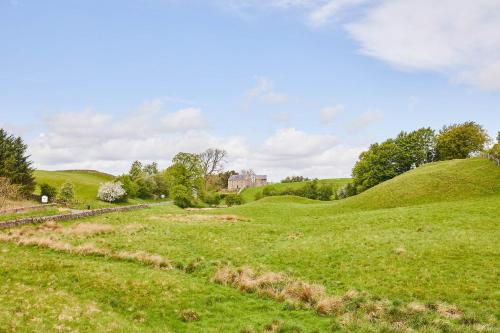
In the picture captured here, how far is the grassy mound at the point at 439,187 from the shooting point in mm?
51844

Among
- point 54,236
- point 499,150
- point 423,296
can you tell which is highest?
point 499,150

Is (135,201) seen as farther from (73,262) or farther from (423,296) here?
(423,296)

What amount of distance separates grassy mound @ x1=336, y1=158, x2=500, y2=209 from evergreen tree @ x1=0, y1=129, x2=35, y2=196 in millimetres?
61714

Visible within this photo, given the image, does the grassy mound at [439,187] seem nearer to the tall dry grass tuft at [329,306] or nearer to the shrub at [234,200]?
the tall dry grass tuft at [329,306]

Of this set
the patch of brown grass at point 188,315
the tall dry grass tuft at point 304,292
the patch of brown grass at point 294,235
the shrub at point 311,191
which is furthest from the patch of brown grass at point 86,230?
the shrub at point 311,191

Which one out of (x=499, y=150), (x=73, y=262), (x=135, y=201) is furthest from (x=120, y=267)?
(x=135, y=201)

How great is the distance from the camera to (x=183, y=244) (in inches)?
1254

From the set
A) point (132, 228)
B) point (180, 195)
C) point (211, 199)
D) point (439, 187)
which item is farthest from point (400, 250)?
point (211, 199)

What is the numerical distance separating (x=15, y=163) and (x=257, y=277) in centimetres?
7252

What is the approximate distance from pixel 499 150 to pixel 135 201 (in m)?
85.2

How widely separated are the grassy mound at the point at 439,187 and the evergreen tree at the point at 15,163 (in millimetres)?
61714

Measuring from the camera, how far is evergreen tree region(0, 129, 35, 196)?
73.4m

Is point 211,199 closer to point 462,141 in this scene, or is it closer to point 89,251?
point 462,141

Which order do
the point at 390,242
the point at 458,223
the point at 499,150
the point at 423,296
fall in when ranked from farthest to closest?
the point at 499,150, the point at 458,223, the point at 390,242, the point at 423,296
